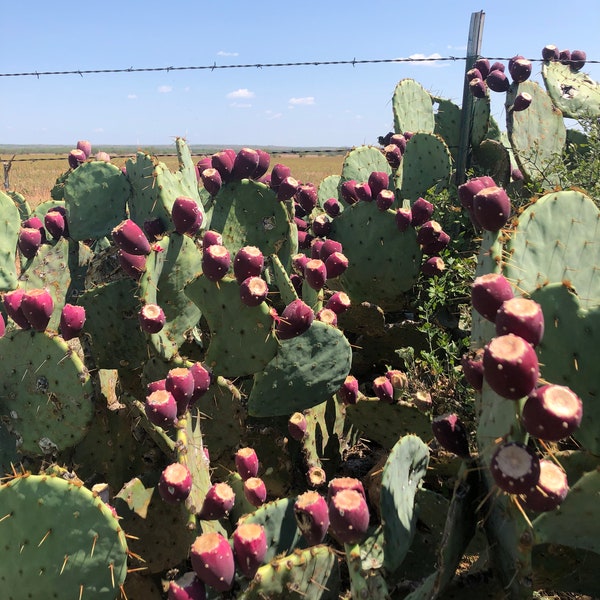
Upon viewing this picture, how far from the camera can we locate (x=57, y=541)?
1.43 meters

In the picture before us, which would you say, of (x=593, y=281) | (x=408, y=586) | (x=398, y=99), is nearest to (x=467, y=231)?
(x=398, y=99)

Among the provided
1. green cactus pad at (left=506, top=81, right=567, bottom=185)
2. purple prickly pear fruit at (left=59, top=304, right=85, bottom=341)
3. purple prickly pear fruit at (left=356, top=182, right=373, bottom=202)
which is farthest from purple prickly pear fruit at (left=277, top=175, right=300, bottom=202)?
green cactus pad at (left=506, top=81, right=567, bottom=185)

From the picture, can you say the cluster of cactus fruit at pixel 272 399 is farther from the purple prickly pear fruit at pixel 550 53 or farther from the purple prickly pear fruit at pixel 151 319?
the purple prickly pear fruit at pixel 550 53

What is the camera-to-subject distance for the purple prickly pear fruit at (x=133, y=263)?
209 cm

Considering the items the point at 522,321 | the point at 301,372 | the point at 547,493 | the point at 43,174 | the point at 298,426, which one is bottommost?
the point at 43,174

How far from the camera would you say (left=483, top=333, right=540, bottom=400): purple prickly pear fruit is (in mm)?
938

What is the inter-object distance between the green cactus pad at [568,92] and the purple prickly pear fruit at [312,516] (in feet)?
14.3

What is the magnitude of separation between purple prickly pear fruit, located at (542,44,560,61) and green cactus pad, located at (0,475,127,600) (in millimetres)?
4964

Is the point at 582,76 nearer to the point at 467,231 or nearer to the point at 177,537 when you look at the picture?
the point at 467,231

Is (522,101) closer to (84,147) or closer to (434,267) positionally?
(434,267)

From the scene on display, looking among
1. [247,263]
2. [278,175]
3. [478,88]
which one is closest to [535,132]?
[478,88]

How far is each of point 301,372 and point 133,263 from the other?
741 millimetres

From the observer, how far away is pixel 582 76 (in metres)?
4.89

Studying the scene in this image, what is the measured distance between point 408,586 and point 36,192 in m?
22.4
